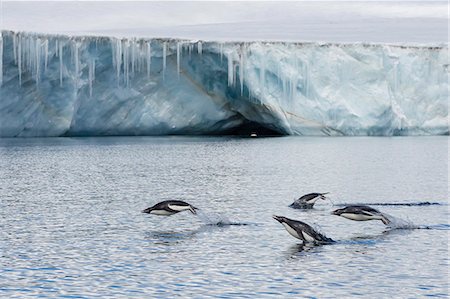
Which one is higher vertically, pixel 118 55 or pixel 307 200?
pixel 118 55

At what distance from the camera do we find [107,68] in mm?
38500

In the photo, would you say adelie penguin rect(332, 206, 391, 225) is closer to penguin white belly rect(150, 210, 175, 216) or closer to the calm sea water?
the calm sea water

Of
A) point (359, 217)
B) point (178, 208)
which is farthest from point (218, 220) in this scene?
point (359, 217)

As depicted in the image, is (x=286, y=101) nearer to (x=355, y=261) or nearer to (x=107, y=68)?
(x=107, y=68)

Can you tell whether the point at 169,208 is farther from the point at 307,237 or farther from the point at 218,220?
the point at 307,237

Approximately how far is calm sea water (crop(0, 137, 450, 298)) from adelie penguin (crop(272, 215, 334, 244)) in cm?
28

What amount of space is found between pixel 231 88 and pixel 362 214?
2552 cm

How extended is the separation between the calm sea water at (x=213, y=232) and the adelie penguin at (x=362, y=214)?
18 cm

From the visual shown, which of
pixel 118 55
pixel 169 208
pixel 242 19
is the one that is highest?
pixel 242 19

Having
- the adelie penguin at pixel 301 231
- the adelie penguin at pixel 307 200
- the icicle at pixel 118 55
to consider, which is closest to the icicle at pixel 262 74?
the icicle at pixel 118 55

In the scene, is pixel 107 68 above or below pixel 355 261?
above

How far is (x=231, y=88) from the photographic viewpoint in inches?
1609

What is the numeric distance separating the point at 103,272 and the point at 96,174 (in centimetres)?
1458

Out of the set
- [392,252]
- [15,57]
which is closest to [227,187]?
[392,252]
